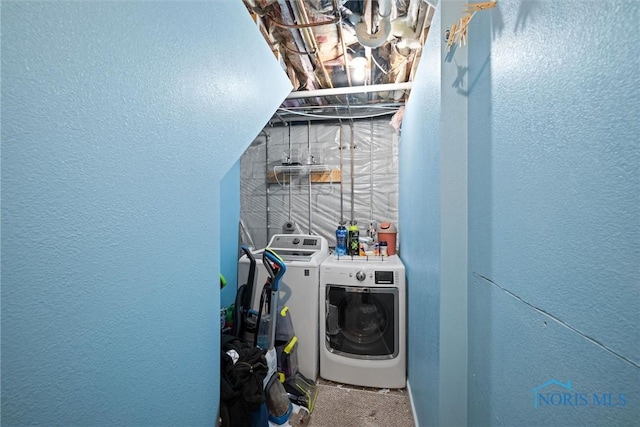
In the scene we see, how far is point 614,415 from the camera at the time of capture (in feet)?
1.31

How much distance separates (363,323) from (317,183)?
5.27 feet

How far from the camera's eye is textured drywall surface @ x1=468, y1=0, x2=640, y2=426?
0.38m

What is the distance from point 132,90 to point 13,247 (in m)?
0.39

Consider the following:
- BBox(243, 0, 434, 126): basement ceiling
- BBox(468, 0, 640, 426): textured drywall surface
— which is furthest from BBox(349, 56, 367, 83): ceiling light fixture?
BBox(468, 0, 640, 426): textured drywall surface

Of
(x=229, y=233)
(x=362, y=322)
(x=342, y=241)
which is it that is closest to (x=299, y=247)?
(x=342, y=241)

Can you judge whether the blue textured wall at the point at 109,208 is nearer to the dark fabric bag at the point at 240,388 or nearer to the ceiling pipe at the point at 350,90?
the dark fabric bag at the point at 240,388

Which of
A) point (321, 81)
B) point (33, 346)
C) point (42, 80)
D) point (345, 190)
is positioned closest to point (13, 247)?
point (33, 346)

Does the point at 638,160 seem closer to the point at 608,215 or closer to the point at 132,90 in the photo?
the point at 608,215

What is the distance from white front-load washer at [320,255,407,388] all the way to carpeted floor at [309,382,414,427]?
6 cm

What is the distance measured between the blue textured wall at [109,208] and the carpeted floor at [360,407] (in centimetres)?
107

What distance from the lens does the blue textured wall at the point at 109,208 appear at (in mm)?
387

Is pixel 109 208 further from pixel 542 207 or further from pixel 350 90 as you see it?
pixel 350 90

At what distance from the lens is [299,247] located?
7.85ft

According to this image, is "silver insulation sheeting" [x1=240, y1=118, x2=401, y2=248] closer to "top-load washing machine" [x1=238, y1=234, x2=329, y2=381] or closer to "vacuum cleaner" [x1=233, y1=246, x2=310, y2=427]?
"top-load washing machine" [x1=238, y1=234, x2=329, y2=381]
